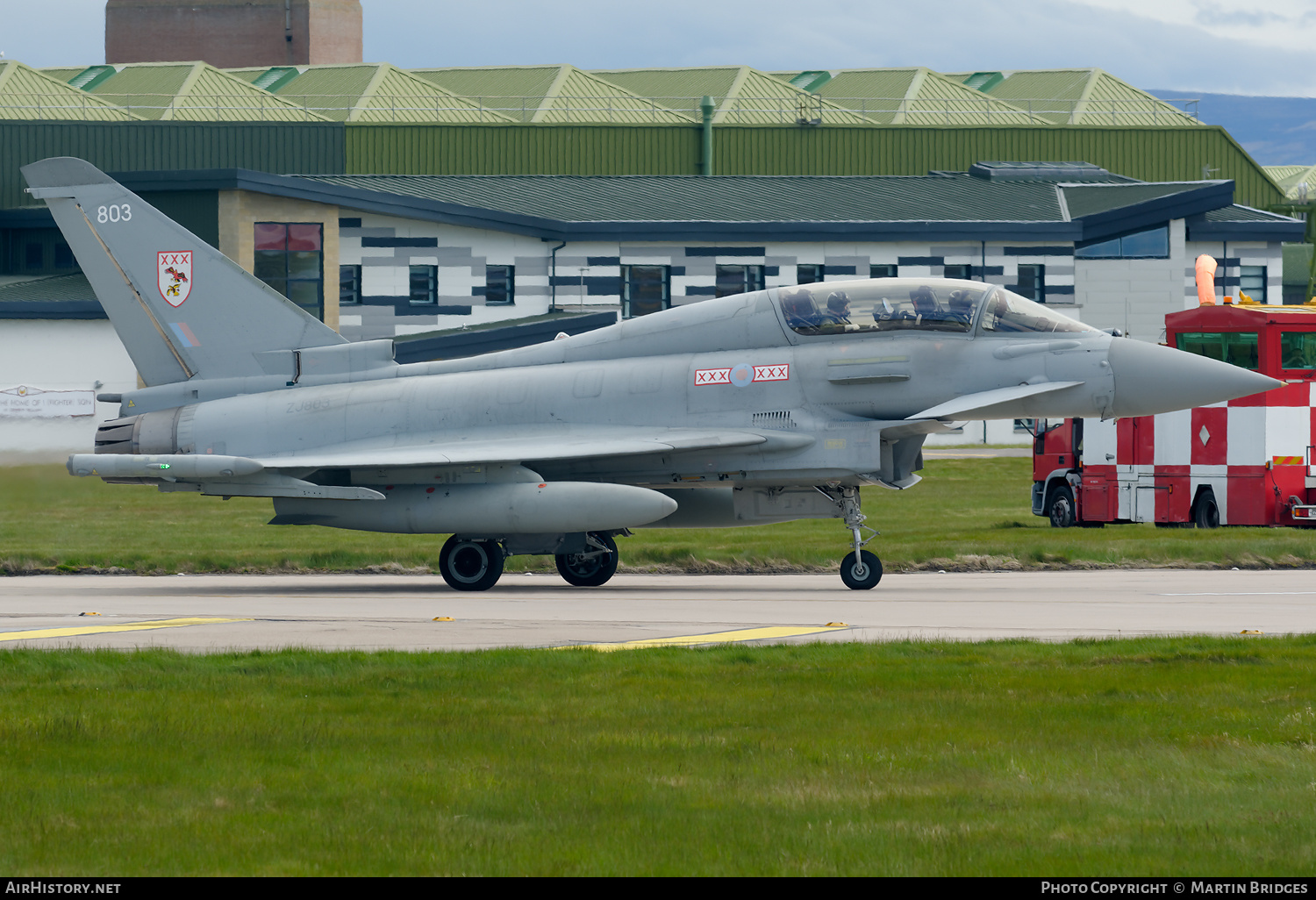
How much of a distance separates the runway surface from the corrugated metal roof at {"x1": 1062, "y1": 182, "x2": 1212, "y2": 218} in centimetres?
3604

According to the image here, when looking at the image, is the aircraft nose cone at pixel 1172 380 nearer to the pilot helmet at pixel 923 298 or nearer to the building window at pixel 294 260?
the pilot helmet at pixel 923 298

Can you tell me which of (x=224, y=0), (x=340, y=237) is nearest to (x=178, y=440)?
(x=340, y=237)

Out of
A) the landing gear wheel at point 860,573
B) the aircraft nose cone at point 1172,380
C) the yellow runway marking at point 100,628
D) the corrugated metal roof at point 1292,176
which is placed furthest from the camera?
the corrugated metal roof at point 1292,176

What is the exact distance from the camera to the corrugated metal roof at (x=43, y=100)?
69250 mm

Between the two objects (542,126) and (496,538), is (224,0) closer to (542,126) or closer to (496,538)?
(542,126)

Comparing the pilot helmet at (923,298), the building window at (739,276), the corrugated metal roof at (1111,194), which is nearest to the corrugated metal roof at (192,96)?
the building window at (739,276)

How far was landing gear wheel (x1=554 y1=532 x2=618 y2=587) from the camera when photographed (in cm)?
1994

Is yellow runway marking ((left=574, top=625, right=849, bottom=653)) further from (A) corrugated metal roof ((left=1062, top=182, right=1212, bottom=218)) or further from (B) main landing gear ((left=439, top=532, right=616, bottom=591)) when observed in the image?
(A) corrugated metal roof ((left=1062, top=182, right=1212, bottom=218))

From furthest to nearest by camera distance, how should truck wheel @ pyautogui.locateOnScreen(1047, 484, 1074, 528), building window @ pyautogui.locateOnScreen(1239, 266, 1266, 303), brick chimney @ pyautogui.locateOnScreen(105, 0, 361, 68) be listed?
brick chimney @ pyautogui.locateOnScreen(105, 0, 361, 68)
building window @ pyautogui.locateOnScreen(1239, 266, 1266, 303)
truck wheel @ pyautogui.locateOnScreen(1047, 484, 1074, 528)

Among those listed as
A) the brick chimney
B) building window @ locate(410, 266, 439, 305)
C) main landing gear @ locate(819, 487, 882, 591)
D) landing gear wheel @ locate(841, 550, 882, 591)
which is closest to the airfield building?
building window @ locate(410, 266, 439, 305)

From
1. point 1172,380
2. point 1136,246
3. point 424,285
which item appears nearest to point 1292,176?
point 1136,246

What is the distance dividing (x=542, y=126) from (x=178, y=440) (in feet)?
161

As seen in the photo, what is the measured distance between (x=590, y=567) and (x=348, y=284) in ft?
100

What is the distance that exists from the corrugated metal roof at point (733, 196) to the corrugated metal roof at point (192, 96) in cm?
1865
